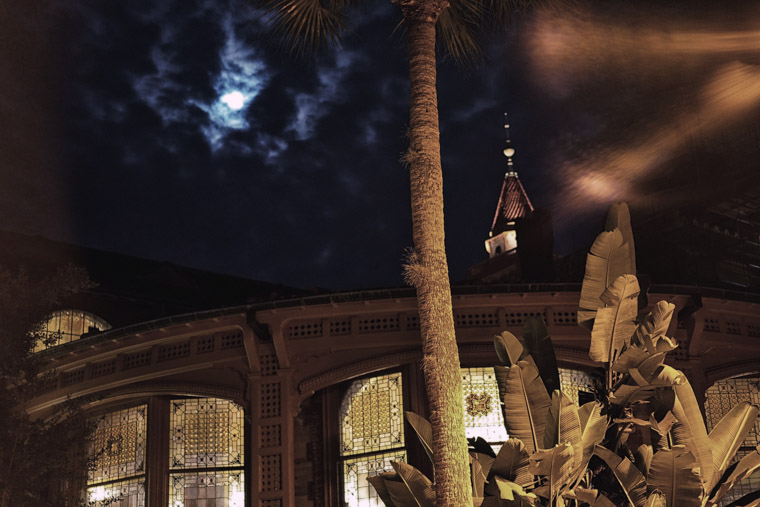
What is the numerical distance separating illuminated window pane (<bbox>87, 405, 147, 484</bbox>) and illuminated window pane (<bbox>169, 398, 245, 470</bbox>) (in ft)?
2.39

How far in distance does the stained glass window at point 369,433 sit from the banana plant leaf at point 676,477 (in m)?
4.52

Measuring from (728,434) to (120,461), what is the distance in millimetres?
10051

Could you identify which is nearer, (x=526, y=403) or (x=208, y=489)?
(x=526, y=403)

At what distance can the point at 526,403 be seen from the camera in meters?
9.91

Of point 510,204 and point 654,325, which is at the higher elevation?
point 510,204

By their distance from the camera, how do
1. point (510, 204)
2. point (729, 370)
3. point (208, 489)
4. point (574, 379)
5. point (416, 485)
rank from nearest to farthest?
1. point (416, 485)
2. point (574, 379)
3. point (729, 370)
4. point (208, 489)
5. point (510, 204)

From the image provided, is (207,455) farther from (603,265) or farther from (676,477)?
(676,477)

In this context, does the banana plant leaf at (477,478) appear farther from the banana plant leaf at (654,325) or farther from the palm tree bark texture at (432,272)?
the banana plant leaf at (654,325)

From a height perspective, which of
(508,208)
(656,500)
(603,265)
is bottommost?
(656,500)

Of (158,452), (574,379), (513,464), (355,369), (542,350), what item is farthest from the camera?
(158,452)

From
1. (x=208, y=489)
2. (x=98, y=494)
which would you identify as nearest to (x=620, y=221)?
(x=208, y=489)

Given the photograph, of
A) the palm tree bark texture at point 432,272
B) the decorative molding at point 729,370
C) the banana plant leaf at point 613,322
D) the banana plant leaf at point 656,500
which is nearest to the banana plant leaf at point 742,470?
the banana plant leaf at point 656,500

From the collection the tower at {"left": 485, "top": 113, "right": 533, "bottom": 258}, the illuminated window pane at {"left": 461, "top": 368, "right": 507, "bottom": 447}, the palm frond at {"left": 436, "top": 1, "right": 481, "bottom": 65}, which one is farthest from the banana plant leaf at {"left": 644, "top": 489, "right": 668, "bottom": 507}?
the tower at {"left": 485, "top": 113, "right": 533, "bottom": 258}

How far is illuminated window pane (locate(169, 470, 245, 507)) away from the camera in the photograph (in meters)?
14.6
